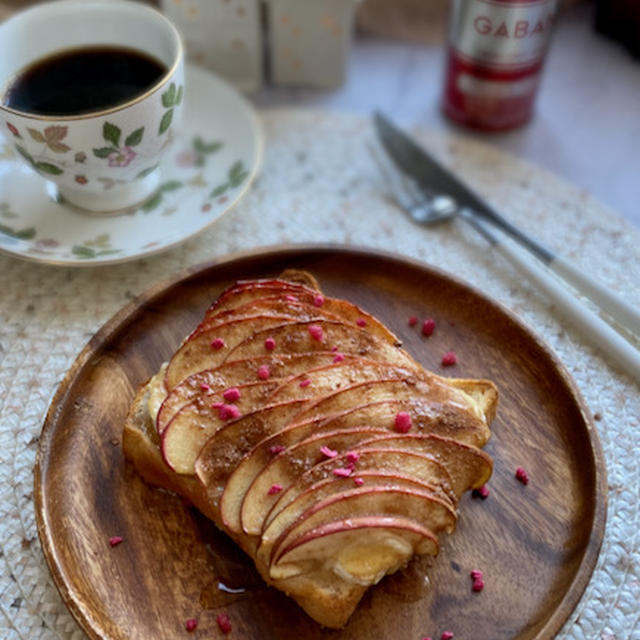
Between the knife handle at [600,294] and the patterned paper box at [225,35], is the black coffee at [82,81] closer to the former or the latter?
the patterned paper box at [225,35]

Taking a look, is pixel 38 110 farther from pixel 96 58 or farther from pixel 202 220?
pixel 202 220

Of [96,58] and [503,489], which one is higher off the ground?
[96,58]

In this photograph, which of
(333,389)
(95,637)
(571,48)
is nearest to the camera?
(95,637)

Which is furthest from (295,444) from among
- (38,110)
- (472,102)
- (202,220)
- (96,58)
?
(472,102)

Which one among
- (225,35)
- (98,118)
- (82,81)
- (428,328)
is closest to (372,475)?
(428,328)

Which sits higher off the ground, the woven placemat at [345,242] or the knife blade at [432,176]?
the knife blade at [432,176]

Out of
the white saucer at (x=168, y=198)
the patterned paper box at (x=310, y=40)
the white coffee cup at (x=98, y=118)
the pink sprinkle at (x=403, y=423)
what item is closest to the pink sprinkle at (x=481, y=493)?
the pink sprinkle at (x=403, y=423)

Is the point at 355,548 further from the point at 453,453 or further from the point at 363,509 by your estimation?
the point at 453,453
